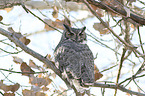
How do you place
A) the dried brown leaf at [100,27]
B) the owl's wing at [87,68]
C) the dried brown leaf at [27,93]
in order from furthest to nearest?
the dried brown leaf at [100,27], the owl's wing at [87,68], the dried brown leaf at [27,93]

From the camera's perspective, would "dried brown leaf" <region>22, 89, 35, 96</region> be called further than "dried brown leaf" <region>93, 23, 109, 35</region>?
No

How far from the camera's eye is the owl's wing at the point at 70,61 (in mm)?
3516

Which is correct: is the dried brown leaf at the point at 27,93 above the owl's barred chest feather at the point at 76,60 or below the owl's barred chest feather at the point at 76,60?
below

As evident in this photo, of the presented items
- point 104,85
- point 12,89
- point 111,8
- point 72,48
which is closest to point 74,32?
point 72,48

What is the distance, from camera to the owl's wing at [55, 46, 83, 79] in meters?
3.52

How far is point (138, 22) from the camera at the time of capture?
397 centimetres

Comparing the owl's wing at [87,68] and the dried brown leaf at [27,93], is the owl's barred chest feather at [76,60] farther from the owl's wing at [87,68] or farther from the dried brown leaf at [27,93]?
the dried brown leaf at [27,93]

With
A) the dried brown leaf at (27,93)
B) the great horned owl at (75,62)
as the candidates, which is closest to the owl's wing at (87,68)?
the great horned owl at (75,62)

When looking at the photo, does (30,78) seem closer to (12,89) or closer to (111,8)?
(12,89)

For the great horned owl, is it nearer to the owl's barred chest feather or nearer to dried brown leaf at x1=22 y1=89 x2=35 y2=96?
the owl's barred chest feather

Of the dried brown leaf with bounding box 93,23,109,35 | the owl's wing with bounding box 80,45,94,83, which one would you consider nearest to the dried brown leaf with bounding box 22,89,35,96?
the owl's wing with bounding box 80,45,94,83

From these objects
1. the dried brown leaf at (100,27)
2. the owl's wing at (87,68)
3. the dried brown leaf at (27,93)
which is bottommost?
the dried brown leaf at (27,93)

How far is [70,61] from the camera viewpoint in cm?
362

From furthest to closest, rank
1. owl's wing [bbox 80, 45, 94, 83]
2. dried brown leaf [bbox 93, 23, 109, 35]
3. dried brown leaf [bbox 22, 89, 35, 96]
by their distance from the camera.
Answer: dried brown leaf [bbox 93, 23, 109, 35] < owl's wing [bbox 80, 45, 94, 83] < dried brown leaf [bbox 22, 89, 35, 96]
